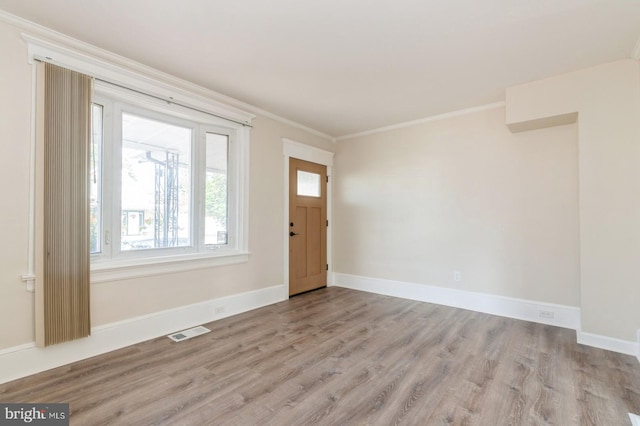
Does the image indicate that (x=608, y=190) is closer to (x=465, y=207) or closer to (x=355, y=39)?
(x=465, y=207)

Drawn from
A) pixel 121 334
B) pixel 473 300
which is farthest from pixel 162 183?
pixel 473 300

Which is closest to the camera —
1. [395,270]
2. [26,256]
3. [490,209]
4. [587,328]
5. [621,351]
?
[26,256]

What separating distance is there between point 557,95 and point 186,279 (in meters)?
4.34

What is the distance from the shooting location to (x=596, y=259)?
2771 millimetres

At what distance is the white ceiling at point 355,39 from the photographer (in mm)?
2025

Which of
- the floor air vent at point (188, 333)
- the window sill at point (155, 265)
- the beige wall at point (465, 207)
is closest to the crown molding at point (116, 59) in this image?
the window sill at point (155, 265)

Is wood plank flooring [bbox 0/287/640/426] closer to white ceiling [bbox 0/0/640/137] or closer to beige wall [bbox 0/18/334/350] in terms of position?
beige wall [bbox 0/18/334/350]

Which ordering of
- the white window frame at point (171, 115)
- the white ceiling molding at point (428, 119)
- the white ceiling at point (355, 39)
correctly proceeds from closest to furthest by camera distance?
the white ceiling at point (355, 39)
the white window frame at point (171, 115)
the white ceiling molding at point (428, 119)

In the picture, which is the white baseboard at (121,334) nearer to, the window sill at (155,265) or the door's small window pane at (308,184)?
the window sill at (155,265)

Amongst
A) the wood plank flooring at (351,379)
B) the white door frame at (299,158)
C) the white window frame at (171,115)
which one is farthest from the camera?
the white door frame at (299,158)

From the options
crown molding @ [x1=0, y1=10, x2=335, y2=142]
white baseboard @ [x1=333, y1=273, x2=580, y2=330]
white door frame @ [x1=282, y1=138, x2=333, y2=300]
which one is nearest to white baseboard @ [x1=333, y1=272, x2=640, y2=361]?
white baseboard @ [x1=333, y1=273, x2=580, y2=330]

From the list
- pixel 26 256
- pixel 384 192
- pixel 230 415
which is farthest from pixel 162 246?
pixel 384 192

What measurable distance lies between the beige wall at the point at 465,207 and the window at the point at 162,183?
2093 mm

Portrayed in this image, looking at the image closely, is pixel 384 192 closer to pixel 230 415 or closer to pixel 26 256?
pixel 230 415
